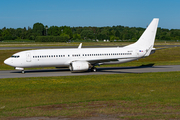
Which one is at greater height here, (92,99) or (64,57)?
(64,57)

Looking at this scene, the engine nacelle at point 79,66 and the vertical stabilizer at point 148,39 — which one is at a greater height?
the vertical stabilizer at point 148,39

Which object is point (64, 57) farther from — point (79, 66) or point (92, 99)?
point (92, 99)

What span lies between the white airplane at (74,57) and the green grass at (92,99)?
27.9 ft

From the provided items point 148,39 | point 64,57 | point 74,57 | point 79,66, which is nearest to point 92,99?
point 79,66

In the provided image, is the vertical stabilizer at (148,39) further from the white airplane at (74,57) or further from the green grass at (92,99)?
the green grass at (92,99)

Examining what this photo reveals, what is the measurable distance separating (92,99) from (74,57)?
17.7 m

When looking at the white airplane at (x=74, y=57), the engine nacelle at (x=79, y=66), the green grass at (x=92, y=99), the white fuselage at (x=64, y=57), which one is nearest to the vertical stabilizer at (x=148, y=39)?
the white airplane at (x=74, y=57)

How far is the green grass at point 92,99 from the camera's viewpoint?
13.7m

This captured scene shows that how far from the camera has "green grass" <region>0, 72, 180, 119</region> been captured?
13.7m

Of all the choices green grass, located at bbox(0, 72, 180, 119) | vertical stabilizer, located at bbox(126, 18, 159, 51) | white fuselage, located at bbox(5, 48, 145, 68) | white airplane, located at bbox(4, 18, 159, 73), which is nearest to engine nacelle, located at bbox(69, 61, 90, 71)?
white airplane, located at bbox(4, 18, 159, 73)

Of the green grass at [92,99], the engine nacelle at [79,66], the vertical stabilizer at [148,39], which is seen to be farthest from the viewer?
the vertical stabilizer at [148,39]

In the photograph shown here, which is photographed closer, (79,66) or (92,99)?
(92,99)

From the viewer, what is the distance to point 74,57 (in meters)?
34.7

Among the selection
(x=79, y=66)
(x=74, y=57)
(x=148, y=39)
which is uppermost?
(x=148, y=39)
